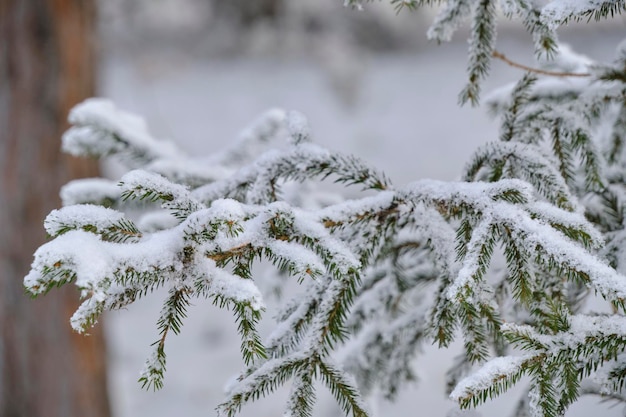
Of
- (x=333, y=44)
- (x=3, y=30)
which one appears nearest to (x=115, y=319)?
(x=3, y=30)

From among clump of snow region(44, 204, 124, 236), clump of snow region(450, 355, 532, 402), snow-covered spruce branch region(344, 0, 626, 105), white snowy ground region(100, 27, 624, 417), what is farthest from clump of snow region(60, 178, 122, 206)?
white snowy ground region(100, 27, 624, 417)

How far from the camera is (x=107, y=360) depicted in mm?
2398

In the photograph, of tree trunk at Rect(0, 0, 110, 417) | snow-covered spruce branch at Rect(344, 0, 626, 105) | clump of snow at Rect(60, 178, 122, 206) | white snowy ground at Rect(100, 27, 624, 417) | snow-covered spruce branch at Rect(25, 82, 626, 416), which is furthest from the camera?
white snowy ground at Rect(100, 27, 624, 417)

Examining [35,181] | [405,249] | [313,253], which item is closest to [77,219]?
[313,253]

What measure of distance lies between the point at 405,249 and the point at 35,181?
1.67 meters

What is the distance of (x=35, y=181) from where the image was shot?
2.20 m

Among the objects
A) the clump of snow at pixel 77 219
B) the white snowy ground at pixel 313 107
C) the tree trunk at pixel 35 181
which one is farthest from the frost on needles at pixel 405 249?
the white snowy ground at pixel 313 107

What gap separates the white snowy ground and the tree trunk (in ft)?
6.27

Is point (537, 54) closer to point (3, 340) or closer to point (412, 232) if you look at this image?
point (412, 232)

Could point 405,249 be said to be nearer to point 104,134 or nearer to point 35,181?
point 104,134

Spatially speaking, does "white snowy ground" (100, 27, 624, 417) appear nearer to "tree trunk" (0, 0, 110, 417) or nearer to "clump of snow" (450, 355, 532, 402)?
"tree trunk" (0, 0, 110, 417)

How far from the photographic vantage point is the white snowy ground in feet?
15.0

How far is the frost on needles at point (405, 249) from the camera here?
620 mm

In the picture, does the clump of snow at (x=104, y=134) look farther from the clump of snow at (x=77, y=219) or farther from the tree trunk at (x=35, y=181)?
the tree trunk at (x=35, y=181)
